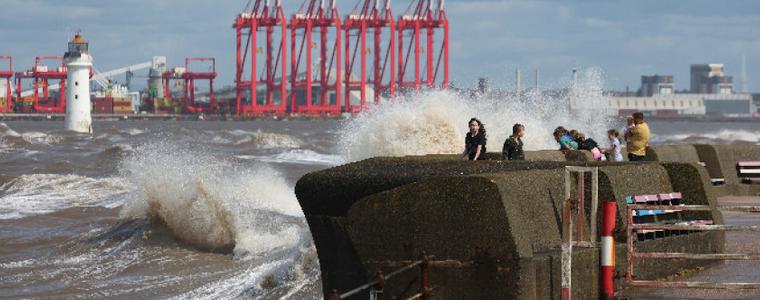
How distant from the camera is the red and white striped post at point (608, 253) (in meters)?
7.83

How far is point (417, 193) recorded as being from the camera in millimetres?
7797

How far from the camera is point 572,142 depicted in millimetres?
15812

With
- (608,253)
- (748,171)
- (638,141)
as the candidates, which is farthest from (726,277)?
(748,171)

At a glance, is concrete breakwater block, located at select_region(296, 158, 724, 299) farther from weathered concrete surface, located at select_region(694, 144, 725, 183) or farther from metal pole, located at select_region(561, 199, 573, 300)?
weathered concrete surface, located at select_region(694, 144, 725, 183)

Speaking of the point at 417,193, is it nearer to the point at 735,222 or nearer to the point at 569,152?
the point at 735,222

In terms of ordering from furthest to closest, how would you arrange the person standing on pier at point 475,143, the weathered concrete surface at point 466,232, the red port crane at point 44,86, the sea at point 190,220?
the red port crane at point 44,86 → the sea at point 190,220 → the person standing on pier at point 475,143 → the weathered concrete surface at point 466,232

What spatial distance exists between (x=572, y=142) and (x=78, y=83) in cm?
5833

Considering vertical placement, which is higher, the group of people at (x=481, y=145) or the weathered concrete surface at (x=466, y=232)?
the group of people at (x=481, y=145)

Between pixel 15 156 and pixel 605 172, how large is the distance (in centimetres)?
3974

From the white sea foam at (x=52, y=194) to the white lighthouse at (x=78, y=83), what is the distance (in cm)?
4328

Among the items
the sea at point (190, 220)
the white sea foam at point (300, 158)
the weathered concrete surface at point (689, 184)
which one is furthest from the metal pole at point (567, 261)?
the white sea foam at point (300, 158)

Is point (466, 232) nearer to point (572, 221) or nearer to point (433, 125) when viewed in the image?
point (572, 221)

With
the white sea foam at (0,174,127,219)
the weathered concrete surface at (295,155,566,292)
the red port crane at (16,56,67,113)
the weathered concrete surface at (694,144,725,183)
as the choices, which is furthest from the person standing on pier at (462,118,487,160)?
the red port crane at (16,56,67,113)

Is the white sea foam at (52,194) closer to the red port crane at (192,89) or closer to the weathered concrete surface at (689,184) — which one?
the weathered concrete surface at (689,184)
